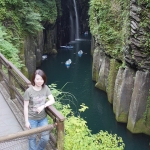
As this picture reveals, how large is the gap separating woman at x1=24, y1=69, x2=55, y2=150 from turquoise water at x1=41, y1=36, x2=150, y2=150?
4061mm

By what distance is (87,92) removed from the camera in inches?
723

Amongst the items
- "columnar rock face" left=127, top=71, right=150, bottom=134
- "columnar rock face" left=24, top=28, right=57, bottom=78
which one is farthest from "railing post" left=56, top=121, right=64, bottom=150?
"columnar rock face" left=24, top=28, right=57, bottom=78

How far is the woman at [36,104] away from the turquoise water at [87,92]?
406cm

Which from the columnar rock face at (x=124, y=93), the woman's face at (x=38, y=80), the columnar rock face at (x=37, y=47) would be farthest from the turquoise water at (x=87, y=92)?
the woman's face at (x=38, y=80)

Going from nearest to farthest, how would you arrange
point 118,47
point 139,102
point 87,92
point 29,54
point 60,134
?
point 60,134, point 139,102, point 118,47, point 87,92, point 29,54

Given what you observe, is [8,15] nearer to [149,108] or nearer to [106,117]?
[106,117]

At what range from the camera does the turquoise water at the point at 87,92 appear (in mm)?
11894

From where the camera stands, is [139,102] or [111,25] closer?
[139,102]

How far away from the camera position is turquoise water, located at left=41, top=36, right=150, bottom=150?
1189cm

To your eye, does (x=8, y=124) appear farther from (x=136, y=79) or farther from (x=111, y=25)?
(x=111, y=25)

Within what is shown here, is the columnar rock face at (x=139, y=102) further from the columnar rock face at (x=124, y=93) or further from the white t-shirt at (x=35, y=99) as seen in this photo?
the white t-shirt at (x=35, y=99)

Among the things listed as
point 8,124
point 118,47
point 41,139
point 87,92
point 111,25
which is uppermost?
point 111,25

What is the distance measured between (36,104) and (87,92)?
14.8 metres

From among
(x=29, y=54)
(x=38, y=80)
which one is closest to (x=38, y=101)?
(x=38, y=80)
